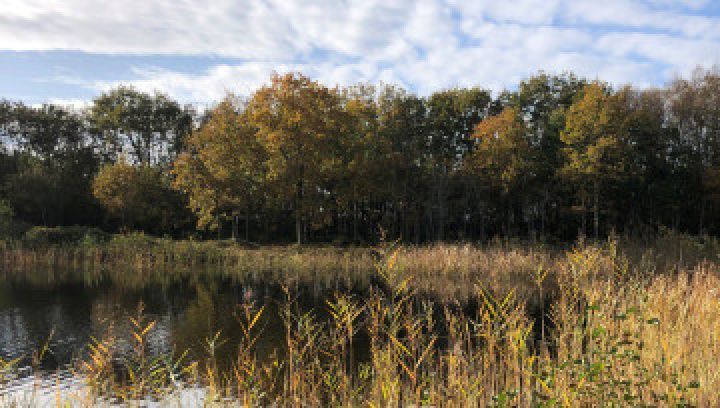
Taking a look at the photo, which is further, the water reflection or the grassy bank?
the water reflection

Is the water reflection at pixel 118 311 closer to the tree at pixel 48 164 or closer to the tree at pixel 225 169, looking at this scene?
the tree at pixel 225 169

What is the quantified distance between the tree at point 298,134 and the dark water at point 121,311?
841cm

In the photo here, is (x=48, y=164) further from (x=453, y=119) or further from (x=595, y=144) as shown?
(x=595, y=144)

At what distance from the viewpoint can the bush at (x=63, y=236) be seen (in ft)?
92.5

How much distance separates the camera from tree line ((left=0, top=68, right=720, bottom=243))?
3041 cm

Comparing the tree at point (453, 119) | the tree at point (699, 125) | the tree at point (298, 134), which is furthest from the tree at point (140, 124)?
the tree at point (699, 125)

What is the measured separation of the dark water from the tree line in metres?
10.1

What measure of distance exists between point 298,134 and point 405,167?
8.38 metres

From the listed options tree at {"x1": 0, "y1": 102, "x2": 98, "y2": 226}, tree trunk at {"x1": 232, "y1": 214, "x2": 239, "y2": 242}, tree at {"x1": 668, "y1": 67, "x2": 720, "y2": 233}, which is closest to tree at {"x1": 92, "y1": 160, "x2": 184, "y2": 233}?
tree at {"x1": 0, "y1": 102, "x2": 98, "y2": 226}

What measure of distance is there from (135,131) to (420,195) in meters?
28.0

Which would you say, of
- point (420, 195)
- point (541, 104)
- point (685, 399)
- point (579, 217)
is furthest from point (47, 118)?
point (685, 399)

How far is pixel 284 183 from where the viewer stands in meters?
29.6

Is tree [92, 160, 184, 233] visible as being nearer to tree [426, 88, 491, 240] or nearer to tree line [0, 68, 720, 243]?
Answer: tree line [0, 68, 720, 243]

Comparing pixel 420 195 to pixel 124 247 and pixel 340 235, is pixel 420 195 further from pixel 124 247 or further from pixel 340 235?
pixel 124 247
